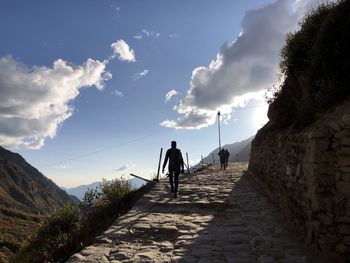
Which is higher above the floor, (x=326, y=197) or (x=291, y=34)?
(x=291, y=34)

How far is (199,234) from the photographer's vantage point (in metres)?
9.29

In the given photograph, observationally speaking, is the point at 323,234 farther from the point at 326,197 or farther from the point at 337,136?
the point at 337,136

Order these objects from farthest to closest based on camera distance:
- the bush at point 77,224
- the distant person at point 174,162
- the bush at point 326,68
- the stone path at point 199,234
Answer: the distant person at point 174,162 < the bush at point 77,224 < the bush at point 326,68 < the stone path at point 199,234

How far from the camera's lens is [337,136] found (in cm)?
680

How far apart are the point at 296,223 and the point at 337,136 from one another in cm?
282

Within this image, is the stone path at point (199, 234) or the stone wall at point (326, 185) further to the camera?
the stone path at point (199, 234)

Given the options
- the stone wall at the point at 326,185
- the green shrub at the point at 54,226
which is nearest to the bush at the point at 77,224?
the green shrub at the point at 54,226

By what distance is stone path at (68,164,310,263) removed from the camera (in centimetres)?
759

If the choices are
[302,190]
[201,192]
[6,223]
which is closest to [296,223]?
[302,190]

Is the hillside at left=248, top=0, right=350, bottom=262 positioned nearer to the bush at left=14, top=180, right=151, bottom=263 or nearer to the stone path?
the stone path

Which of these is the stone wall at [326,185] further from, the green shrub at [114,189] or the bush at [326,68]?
the green shrub at [114,189]

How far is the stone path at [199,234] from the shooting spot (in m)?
7.59

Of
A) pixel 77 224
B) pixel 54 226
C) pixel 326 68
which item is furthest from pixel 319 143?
pixel 54 226

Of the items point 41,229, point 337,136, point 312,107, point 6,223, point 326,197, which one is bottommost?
point 6,223
